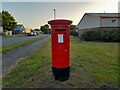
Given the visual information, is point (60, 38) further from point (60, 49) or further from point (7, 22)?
point (7, 22)

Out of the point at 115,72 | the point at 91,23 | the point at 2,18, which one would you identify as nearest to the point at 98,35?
the point at 91,23

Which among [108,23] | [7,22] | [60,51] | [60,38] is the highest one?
[7,22]

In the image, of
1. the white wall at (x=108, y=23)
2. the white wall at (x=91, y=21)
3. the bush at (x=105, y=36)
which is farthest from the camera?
the white wall at (x=91, y=21)

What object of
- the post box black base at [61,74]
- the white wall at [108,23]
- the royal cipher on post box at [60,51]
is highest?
the white wall at [108,23]

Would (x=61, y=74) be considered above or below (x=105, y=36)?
below

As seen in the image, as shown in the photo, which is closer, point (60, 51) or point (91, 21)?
point (60, 51)

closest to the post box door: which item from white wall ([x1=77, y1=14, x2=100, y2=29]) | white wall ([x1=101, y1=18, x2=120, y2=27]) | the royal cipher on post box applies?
the royal cipher on post box

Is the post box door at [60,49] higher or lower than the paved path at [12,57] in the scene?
higher

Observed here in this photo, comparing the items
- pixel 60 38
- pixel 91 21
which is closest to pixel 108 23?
pixel 91 21

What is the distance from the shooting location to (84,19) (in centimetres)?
4066

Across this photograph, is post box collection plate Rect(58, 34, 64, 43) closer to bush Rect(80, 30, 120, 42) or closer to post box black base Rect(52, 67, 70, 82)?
post box black base Rect(52, 67, 70, 82)

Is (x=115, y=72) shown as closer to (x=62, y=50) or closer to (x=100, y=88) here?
(x=100, y=88)

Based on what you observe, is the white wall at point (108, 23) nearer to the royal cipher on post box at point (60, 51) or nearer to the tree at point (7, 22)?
the royal cipher on post box at point (60, 51)

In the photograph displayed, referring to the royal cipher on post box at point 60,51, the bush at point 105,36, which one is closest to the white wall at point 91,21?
the bush at point 105,36
